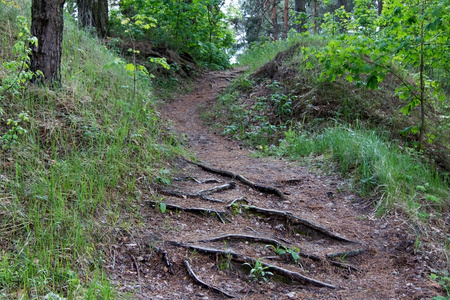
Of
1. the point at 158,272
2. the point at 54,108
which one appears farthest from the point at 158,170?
the point at 158,272

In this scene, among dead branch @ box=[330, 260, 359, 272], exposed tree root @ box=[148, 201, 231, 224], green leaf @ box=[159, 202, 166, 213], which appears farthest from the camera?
exposed tree root @ box=[148, 201, 231, 224]

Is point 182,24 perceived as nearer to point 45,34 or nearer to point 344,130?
point 344,130

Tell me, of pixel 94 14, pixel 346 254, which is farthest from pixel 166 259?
pixel 94 14

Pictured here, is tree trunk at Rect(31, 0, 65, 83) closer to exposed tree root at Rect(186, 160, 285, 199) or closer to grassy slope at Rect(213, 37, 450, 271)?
exposed tree root at Rect(186, 160, 285, 199)

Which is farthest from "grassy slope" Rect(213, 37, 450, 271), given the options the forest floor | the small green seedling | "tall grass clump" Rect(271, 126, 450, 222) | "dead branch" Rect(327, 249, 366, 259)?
the small green seedling

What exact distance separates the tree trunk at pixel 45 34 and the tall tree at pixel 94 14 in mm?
4863

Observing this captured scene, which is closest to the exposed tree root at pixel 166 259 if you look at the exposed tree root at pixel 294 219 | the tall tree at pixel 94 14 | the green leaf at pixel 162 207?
the green leaf at pixel 162 207

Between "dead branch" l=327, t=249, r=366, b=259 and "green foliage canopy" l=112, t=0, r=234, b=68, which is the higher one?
"green foliage canopy" l=112, t=0, r=234, b=68

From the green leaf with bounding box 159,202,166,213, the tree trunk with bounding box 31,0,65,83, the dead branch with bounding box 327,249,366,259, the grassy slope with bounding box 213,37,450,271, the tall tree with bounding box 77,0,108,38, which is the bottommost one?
the dead branch with bounding box 327,249,366,259

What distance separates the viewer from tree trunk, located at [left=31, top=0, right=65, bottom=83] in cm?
495

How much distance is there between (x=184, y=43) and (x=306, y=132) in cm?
764

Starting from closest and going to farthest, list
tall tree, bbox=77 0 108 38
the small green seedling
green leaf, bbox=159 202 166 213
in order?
the small green seedling
green leaf, bbox=159 202 166 213
tall tree, bbox=77 0 108 38

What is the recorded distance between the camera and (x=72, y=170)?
3.92 m

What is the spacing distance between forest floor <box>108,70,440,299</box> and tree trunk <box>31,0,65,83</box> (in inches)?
90.0
